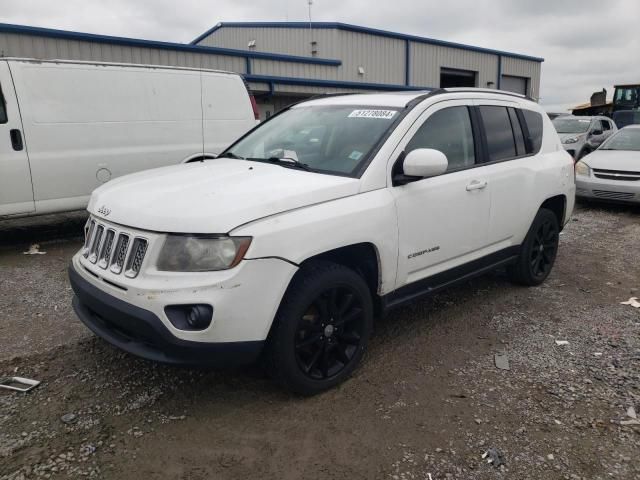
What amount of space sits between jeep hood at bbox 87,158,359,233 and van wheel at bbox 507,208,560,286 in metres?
2.40

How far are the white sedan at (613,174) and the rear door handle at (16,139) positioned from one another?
8957mm

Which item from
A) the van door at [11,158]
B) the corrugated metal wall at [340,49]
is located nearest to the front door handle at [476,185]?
the van door at [11,158]

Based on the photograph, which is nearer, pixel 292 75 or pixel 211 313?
pixel 211 313

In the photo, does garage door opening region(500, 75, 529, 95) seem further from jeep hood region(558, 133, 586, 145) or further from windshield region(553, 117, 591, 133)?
jeep hood region(558, 133, 586, 145)

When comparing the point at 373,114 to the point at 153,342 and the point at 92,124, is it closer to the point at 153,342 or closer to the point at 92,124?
the point at 153,342

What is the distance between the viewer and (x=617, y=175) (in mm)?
9219

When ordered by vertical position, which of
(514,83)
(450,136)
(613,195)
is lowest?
(613,195)

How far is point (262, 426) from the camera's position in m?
2.84

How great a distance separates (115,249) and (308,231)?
108cm

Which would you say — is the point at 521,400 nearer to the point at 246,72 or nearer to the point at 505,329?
the point at 505,329

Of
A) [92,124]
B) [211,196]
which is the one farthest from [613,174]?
[211,196]

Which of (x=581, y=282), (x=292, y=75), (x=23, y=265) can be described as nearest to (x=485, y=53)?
(x=292, y=75)

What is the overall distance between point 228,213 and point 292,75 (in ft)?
50.0

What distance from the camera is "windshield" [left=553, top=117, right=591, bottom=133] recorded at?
13.9m
